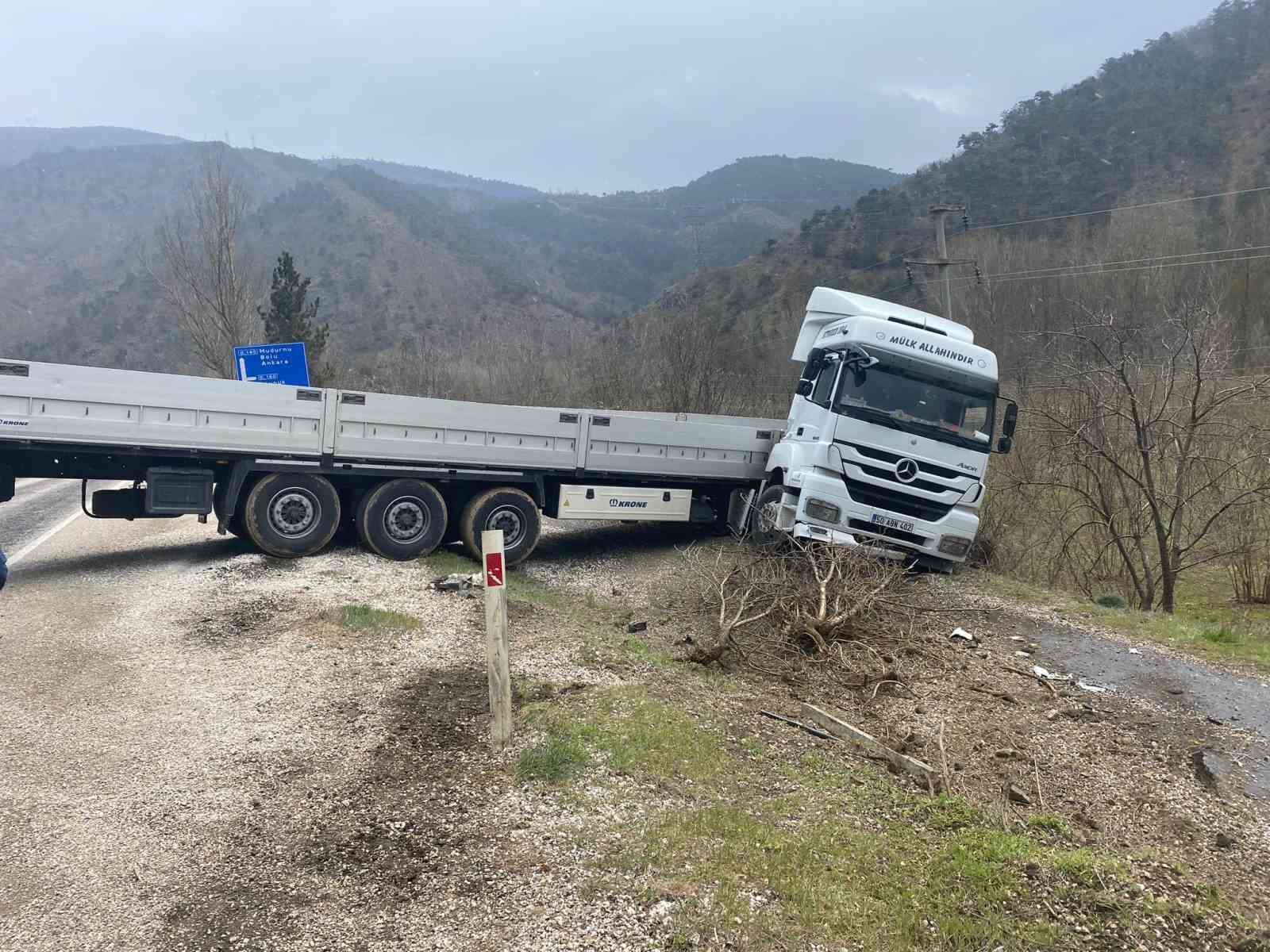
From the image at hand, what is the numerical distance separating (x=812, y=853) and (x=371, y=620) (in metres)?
4.94

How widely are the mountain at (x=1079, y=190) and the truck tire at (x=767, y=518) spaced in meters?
22.4

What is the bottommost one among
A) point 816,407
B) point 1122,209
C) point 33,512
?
point 33,512

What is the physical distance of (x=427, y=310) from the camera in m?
82.8

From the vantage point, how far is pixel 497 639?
207 inches

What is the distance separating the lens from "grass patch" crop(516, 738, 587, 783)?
4934 mm

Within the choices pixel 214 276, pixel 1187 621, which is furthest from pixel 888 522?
pixel 214 276

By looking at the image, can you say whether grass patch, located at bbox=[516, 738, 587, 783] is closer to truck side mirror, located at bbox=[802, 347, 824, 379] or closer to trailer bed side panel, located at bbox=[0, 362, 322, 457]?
trailer bed side panel, located at bbox=[0, 362, 322, 457]

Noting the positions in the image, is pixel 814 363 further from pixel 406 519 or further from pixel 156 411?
pixel 156 411

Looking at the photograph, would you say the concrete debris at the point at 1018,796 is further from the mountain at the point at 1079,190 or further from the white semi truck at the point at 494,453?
the mountain at the point at 1079,190

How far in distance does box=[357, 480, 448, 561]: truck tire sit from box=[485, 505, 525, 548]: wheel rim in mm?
656

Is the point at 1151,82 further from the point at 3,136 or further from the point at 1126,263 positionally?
the point at 3,136

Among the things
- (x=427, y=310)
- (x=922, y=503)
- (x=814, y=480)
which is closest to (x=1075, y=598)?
(x=922, y=503)

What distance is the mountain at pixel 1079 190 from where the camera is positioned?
3581 centimetres

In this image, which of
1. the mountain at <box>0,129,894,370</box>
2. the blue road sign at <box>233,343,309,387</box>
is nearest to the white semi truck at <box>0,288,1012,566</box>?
the blue road sign at <box>233,343,309,387</box>
